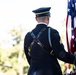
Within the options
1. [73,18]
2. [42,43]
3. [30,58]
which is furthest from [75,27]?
[30,58]

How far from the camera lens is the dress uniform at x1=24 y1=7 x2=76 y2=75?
316 cm

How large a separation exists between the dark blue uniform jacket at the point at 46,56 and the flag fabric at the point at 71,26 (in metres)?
0.14

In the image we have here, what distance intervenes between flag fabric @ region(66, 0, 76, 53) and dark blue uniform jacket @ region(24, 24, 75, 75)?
0.14 m

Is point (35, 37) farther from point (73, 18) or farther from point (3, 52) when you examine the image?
point (3, 52)

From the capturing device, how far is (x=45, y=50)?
323 cm

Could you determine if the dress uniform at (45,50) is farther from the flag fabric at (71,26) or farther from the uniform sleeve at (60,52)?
the flag fabric at (71,26)

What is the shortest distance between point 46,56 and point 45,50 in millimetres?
60

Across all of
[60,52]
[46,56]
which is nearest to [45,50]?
[46,56]

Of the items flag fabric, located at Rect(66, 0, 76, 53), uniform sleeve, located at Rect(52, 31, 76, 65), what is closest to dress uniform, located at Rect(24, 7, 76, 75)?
uniform sleeve, located at Rect(52, 31, 76, 65)

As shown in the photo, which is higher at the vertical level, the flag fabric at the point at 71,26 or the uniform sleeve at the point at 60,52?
the flag fabric at the point at 71,26

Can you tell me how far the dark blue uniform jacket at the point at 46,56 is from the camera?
3.15 metres

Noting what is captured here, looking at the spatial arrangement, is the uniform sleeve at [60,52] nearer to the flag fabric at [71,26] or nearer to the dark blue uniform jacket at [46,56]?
the dark blue uniform jacket at [46,56]

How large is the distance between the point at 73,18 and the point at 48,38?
0.31 m

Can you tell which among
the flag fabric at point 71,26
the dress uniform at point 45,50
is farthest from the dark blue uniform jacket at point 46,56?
the flag fabric at point 71,26
